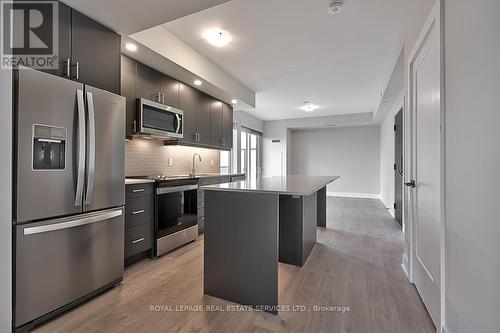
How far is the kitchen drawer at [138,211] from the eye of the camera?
7.91 feet

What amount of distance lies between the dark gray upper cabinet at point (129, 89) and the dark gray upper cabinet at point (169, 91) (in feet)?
1.42

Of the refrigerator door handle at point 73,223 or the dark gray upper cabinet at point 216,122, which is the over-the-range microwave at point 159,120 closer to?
the dark gray upper cabinet at point 216,122

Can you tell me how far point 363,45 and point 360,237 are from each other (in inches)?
106

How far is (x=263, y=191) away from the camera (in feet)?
5.52

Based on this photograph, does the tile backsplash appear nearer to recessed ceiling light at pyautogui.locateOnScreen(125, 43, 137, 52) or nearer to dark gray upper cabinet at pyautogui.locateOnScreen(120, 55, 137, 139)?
dark gray upper cabinet at pyautogui.locateOnScreen(120, 55, 137, 139)

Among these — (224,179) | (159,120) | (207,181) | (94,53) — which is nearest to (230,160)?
(224,179)

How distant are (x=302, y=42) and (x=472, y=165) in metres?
2.46

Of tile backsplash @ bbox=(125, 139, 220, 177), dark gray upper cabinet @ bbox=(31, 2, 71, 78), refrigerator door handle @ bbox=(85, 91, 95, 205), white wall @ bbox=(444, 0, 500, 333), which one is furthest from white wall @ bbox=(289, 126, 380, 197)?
dark gray upper cabinet @ bbox=(31, 2, 71, 78)

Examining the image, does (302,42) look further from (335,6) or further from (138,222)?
(138,222)

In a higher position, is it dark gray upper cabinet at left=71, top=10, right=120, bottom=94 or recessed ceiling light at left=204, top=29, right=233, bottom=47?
recessed ceiling light at left=204, top=29, right=233, bottom=47

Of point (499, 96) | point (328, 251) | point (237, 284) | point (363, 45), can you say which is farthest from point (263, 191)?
A: point (363, 45)

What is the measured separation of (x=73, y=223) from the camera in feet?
5.63

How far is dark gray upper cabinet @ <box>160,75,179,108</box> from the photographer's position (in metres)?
3.16

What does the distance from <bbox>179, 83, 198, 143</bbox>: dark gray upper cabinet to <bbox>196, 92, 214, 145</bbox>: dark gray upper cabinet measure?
9 centimetres
